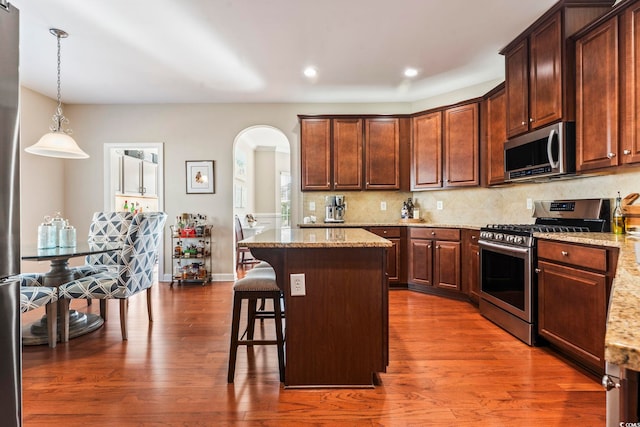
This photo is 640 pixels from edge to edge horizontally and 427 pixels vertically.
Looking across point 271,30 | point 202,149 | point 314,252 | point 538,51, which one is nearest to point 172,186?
point 202,149

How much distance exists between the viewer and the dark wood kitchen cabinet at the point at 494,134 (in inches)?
140

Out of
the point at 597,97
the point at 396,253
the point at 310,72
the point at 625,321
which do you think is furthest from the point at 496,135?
the point at 625,321

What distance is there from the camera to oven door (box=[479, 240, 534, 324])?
261cm

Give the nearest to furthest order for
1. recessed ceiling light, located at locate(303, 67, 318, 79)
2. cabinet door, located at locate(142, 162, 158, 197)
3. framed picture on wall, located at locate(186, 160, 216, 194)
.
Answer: recessed ceiling light, located at locate(303, 67, 318, 79) → framed picture on wall, located at locate(186, 160, 216, 194) → cabinet door, located at locate(142, 162, 158, 197)

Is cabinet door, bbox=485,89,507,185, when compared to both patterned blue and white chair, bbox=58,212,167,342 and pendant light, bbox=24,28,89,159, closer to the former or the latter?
patterned blue and white chair, bbox=58,212,167,342

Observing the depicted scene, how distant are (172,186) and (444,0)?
4.22 metres

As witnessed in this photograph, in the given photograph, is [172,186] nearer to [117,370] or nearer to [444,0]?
[117,370]

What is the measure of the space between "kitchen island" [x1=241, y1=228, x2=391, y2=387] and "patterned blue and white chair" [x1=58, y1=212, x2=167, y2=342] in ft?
4.76

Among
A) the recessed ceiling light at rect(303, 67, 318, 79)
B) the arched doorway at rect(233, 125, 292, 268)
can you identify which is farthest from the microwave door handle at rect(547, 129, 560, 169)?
the arched doorway at rect(233, 125, 292, 268)

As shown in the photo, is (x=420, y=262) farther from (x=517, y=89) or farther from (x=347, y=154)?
(x=517, y=89)

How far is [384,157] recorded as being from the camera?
4723 millimetres

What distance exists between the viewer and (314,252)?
77.4 inches

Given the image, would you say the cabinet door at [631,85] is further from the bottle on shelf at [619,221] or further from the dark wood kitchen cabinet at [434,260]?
the dark wood kitchen cabinet at [434,260]

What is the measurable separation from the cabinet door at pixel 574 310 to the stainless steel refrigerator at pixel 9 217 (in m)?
2.82
